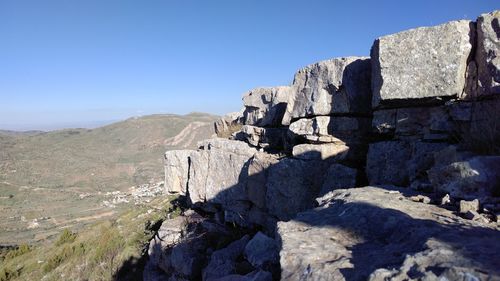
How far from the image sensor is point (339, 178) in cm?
764

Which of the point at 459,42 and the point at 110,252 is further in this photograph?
the point at 110,252

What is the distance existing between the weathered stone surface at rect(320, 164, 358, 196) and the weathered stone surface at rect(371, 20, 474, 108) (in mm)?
1582

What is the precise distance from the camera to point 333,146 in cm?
850

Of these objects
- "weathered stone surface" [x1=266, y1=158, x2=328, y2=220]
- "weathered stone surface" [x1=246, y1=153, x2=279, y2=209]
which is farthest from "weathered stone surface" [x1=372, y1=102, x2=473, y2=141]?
"weathered stone surface" [x1=246, y1=153, x2=279, y2=209]

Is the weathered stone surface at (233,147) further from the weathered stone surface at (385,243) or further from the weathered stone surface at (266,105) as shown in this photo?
the weathered stone surface at (385,243)

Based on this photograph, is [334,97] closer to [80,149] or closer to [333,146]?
[333,146]

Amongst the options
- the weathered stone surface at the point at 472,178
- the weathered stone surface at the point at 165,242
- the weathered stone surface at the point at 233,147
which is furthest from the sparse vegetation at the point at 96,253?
the weathered stone surface at the point at 472,178

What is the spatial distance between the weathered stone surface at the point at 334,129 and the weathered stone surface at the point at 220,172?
2.77m

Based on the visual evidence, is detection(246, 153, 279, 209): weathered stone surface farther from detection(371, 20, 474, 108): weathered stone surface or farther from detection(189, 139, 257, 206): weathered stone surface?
detection(371, 20, 474, 108): weathered stone surface

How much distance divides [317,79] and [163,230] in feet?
A: 24.7

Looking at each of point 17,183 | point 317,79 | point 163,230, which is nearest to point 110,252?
point 163,230

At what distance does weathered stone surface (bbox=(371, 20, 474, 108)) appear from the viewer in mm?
6199

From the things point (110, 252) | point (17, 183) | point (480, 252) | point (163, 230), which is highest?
point (480, 252)

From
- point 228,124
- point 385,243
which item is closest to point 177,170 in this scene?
point 228,124
